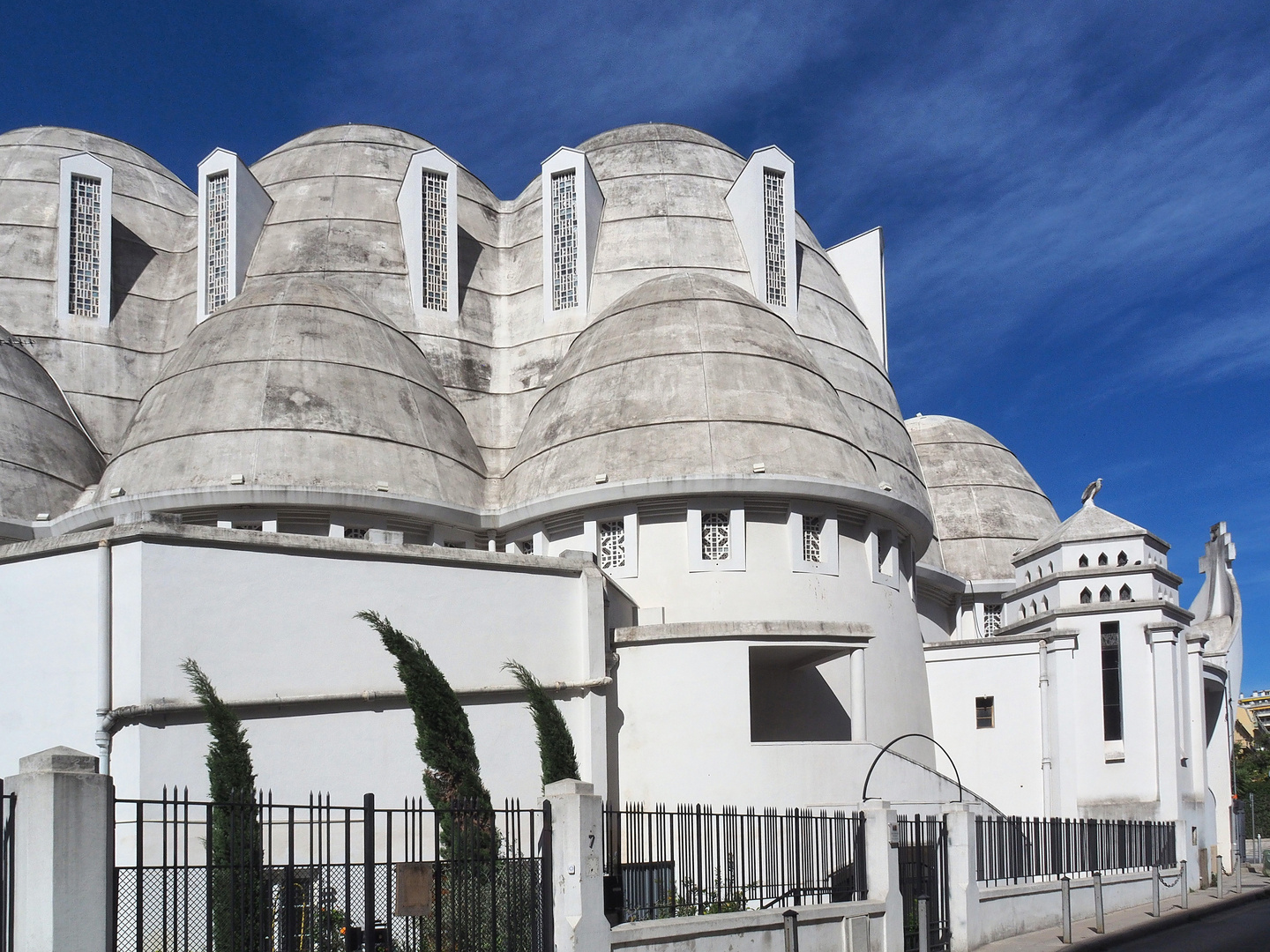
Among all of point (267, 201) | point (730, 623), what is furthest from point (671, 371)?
point (267, 201)

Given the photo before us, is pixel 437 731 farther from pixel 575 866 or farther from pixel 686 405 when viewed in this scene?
pixel 686 405

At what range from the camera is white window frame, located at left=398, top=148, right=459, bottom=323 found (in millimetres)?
35156

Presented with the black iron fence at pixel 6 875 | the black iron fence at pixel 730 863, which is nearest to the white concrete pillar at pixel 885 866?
the black iron fence at pixel 730 863

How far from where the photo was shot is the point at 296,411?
2806 centimetres

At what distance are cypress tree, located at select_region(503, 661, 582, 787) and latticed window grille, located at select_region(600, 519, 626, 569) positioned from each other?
6.20 m

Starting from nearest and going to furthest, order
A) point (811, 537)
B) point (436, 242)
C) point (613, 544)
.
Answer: point (613, 544)
point (811, 537)
point (436, 242)

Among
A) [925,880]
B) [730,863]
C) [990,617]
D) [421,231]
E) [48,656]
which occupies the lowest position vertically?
[925,880]

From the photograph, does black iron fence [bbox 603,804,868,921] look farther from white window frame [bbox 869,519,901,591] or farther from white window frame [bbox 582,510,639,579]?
white window frame [bbox 869,519,901,591]

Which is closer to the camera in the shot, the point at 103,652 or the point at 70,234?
the point at 103,652

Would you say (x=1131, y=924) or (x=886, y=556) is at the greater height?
(x=886, y=556)

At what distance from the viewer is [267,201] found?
37031mm

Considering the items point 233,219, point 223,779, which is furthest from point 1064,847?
point 233,219

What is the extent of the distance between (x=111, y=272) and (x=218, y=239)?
3.38m

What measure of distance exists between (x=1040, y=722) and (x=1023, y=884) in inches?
429
